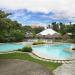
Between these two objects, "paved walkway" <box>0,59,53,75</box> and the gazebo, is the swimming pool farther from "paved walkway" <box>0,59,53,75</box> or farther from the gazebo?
the gazebo

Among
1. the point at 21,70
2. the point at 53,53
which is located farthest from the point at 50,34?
the point at 21,70

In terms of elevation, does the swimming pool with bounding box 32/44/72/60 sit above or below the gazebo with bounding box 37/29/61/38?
below

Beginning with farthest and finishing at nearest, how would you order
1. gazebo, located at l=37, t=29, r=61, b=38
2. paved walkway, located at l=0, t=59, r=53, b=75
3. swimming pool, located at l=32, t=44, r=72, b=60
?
1. gazebo, located at l=37, t=29, r=61, b=38
2. swimming pool, located at l=32, t=44, r=72, b=60
3. paved walkway, located at l=0, t=59, r=53, b=75

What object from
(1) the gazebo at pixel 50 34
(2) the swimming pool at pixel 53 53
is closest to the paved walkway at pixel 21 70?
(2) the swimming pool at pixel 53 53

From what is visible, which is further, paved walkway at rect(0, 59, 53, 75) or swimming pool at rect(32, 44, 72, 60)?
swimming pool at rect(32, 44, 72, 60)

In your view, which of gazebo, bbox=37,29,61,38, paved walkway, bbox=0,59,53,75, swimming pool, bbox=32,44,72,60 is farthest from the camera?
gazebo, bbox=37,29,61,38

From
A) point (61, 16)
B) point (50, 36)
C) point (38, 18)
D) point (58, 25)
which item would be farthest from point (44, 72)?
point (38, 18)

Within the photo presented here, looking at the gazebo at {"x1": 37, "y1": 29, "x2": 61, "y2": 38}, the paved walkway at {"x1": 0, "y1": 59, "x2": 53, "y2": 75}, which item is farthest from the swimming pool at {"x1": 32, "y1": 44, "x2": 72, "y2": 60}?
the gazebo at {"x1": 37, "y1": 29, "x2": 61, "y2": 38}

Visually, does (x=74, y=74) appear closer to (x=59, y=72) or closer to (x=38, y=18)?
(x=59, y=72)

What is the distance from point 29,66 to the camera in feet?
41.5

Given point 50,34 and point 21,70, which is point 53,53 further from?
point 50,34

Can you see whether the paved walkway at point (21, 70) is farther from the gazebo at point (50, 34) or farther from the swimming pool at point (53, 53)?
the gazebo at point (50, 34)

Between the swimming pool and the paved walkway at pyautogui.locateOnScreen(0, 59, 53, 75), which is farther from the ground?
the paved walkway at pyautogui.locateOnScreen(0, 59, 53, 75)

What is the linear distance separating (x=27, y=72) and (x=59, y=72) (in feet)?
6.64
